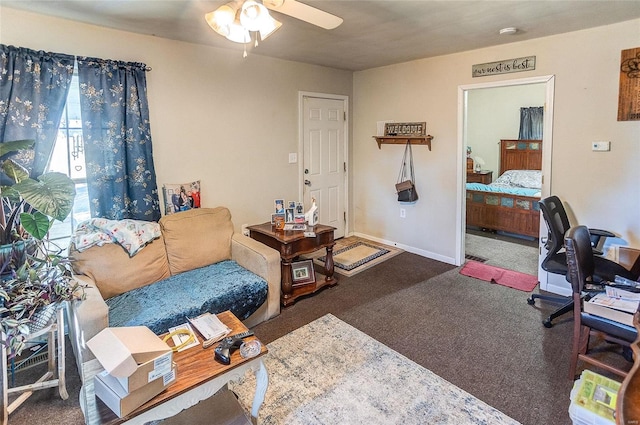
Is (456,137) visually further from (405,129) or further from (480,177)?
(480,177)

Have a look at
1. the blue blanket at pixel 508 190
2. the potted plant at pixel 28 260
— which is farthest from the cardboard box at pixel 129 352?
the blue blanket at pixel 508 190

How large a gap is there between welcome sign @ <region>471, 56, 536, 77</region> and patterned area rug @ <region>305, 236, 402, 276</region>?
227 centimetres

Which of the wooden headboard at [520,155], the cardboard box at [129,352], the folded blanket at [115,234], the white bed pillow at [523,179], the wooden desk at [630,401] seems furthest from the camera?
the wooden headboard at [520,155]

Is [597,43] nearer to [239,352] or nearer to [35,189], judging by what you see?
[239,352]

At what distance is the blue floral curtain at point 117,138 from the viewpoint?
2820mm

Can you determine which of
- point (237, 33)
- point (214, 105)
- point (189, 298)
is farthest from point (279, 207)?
point (237, 33)

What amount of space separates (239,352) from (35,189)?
1.46 metres

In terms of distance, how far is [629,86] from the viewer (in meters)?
2.95

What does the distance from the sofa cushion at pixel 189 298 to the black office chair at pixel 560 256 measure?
236cm

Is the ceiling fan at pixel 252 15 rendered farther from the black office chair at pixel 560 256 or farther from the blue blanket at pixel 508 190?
the blue blanket at pixel 508 190

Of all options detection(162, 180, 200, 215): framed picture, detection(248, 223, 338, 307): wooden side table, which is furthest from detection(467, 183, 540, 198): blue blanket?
detection(162, 180, 200, 215): framed picture

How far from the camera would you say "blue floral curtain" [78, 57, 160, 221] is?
2820 millimetres

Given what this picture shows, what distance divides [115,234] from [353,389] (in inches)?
77.7

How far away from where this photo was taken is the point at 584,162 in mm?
3254
